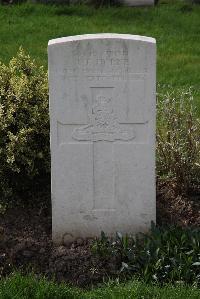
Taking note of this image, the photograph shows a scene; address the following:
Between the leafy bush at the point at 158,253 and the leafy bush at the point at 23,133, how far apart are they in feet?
2.79

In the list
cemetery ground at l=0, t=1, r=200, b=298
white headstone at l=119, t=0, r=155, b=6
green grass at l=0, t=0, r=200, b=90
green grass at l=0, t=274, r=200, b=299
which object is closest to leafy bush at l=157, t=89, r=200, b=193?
cemetery ground at l=0, t=1, r=200, b=298

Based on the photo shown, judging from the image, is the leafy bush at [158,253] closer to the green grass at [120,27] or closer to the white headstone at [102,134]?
the white headstone at [102,134]

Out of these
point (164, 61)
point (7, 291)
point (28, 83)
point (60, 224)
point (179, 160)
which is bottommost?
point (7, 291)

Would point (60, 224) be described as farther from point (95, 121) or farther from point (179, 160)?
point (179, 160)

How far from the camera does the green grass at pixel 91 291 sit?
4207mm

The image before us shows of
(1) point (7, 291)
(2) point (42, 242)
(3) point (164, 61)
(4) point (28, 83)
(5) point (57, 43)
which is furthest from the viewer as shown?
(3) point (164, 61)

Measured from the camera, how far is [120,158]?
489cm

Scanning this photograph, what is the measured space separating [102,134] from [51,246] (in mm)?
857

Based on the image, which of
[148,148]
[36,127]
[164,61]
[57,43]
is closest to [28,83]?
[36,127]

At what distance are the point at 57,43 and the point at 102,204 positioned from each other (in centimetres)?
114

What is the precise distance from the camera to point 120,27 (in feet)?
→ 37.6

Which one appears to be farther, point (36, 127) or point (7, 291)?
point (36, 127)

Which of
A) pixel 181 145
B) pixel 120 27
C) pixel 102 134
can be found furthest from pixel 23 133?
pixel 120 27

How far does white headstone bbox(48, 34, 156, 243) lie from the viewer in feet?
15.5
